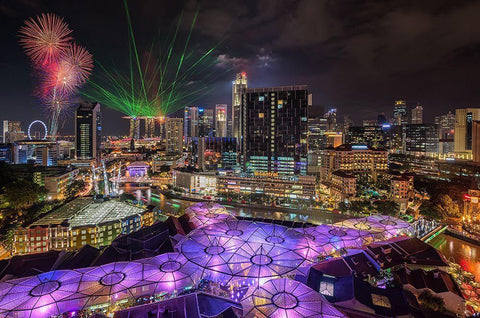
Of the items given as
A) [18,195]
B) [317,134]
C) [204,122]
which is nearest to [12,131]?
[204,122]

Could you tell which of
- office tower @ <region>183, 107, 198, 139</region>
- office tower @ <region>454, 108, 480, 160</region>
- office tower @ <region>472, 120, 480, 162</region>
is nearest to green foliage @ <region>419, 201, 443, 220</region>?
office tower @ <region>472, 120, 480, 162</region>

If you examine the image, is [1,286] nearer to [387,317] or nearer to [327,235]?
[387,317]

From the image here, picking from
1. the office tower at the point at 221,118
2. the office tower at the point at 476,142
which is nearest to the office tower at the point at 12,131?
the office tower at the point at 221,118

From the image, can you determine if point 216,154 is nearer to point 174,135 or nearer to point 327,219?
point 327,219

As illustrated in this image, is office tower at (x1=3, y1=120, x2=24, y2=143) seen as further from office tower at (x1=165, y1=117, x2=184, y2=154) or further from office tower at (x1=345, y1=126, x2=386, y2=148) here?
office tower at (x1=345, y1=126, x2=386, y2=148)

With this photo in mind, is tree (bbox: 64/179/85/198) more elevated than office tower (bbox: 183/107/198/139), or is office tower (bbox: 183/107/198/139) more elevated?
office tower (bbox: 183/107/198/139)

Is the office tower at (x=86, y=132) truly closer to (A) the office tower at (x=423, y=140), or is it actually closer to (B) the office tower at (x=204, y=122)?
(B) the office tower at (x=204, y=122)

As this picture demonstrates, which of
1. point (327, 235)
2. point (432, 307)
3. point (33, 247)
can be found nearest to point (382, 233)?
Result: point (327, 235)
